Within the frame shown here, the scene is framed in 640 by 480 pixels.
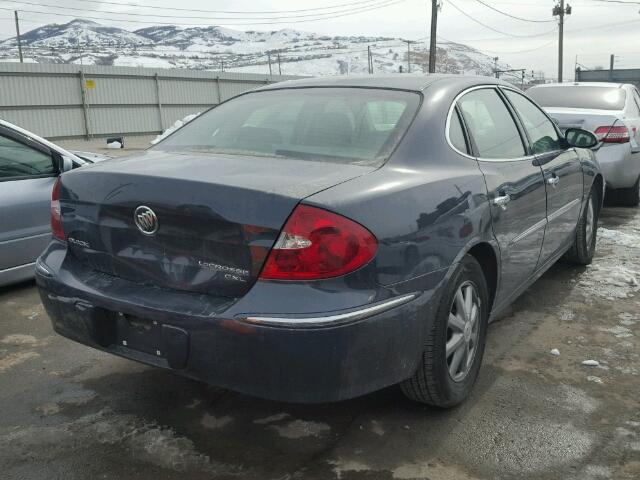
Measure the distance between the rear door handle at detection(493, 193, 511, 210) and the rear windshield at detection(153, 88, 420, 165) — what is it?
0.57 m

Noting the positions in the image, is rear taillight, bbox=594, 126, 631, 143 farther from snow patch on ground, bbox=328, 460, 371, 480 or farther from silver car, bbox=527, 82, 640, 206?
snow patch on ground, bbox=328, 460, 371, 480

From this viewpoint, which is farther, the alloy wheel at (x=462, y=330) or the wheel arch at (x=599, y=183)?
the wheel arch at (x=599, y=183)

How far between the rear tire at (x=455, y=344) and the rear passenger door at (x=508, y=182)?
299 mm

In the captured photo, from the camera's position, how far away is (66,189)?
8.89 feet

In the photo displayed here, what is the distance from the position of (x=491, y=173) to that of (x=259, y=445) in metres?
1.62

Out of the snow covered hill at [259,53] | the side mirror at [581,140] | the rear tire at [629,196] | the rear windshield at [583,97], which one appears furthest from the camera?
the snow covered hill at [259,53]

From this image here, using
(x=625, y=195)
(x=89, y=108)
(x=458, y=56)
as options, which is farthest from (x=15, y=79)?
(x=458, y=56)

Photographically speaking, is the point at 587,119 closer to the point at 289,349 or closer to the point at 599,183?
the point at 599,183

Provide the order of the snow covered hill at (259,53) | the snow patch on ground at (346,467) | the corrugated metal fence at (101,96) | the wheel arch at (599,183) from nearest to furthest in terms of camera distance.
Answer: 1. the snow patch on ground at (346,467)
2. the wheel arch at (599,183)
3. the corrugated metal fence at (101,96)
4. the snow covered hill at (259,53)

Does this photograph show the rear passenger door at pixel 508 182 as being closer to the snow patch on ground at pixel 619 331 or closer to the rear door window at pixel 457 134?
the rear door window at pixel 457 134

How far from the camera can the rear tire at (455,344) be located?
8.41 ft

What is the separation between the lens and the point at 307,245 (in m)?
2.16

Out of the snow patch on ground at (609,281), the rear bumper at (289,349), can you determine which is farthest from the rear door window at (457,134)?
the snow patch on ground at (609,281)

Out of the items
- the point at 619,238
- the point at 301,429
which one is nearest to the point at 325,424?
the point at 301,429
